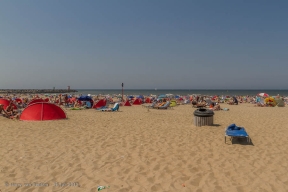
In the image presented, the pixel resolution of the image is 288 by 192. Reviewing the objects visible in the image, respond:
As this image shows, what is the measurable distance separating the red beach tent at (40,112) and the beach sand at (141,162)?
286cm

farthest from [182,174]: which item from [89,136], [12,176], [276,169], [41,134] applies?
[41,134]

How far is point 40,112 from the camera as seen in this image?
36.7 ft

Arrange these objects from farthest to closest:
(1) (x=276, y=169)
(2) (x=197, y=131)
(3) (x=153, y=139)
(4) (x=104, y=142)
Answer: (2) (x=197, y=131), (3) (x=153, y=139), (4) (x=104, y=142), (1) (x=276, y=169)

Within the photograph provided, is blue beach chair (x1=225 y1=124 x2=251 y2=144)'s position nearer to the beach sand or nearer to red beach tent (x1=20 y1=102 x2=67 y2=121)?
the beach sand

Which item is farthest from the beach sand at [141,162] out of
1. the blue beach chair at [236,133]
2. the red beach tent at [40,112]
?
the red beach tent at [40,112]

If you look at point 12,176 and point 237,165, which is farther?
point 237,165

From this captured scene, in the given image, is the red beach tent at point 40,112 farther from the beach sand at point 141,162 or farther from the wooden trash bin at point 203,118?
the wooden trash bin at point 203,118

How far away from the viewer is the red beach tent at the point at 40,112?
1109 cm

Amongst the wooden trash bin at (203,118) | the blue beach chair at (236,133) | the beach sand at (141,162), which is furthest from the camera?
the wooden trash bin at (203,118)

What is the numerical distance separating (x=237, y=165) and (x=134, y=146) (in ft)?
9.42

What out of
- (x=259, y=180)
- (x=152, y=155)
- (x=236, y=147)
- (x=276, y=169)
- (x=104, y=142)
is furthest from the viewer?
(x=104, y=142)

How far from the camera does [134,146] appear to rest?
647 centimetres

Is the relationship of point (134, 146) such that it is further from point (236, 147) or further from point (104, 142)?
point (236, 147)

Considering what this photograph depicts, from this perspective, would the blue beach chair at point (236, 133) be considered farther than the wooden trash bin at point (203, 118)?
No
